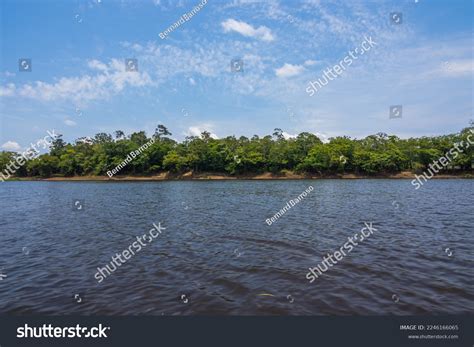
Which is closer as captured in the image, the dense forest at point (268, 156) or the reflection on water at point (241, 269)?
the reflection on water at point (241, 269)

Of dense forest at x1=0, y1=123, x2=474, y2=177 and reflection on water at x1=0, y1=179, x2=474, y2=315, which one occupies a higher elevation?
dense forest at x1=0, y1=123, x2=474, y2=177

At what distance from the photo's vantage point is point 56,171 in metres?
148

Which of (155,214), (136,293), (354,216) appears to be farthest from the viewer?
(155,214)

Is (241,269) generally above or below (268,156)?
below

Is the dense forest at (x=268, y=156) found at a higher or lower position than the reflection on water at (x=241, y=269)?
higher

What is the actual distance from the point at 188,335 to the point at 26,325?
4640 millimetres

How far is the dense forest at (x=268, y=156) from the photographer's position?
120938 mm

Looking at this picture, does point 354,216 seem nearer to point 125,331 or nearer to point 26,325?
point 125,331

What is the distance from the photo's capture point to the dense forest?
397ft

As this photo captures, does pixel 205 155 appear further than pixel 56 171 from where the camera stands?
No

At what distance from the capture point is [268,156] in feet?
422

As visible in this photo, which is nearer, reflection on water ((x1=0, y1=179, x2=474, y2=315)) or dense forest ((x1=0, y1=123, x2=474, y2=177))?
reflection on water ((x1=0, y1=179, x2=474, y2=315))

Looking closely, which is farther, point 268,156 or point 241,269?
point 268,156

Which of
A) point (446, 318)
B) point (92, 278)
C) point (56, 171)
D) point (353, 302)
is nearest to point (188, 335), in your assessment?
point (353, 302)
